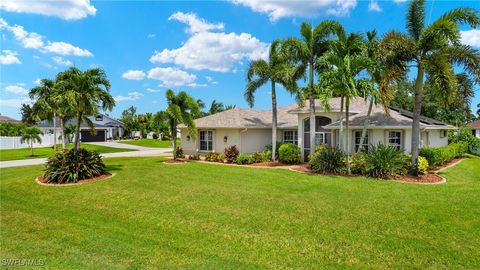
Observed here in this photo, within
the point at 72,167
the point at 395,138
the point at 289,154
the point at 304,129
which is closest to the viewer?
the point at 72,167

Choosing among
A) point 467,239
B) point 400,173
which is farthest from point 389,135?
point 467,239

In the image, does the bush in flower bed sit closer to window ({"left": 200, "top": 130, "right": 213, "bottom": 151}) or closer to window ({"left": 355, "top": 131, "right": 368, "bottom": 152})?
window ({"left": 355, "top": 131, "right": 368, "bottom": 152})

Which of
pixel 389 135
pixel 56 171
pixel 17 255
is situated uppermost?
pixel 389 135

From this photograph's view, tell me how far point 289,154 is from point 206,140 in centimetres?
852

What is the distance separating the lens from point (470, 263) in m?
5.90

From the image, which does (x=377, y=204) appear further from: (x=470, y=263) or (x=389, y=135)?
(x=389, y=135)

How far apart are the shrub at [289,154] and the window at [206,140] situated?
7373 millimetres

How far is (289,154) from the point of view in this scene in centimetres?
2111

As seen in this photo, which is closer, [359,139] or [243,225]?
[243,225]

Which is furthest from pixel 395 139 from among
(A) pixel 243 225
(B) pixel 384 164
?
(A) pixel 243 225

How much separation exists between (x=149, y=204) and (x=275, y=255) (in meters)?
5.47

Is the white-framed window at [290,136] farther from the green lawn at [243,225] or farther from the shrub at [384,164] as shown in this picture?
the green lawn at [243,225]

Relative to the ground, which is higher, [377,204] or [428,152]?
[428,152]

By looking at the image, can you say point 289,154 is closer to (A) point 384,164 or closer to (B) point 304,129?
(B) point 304,129
